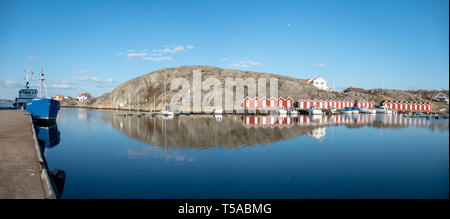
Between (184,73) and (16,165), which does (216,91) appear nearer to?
(184,73)

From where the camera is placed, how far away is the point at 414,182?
15898 mm

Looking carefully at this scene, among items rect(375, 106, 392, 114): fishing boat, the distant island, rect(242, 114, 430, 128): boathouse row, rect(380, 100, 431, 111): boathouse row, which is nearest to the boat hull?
rect(242, 114, 430, 128): boathouse row

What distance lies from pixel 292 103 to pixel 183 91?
4963 cm

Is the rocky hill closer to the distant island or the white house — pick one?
the distant island

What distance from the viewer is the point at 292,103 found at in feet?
314

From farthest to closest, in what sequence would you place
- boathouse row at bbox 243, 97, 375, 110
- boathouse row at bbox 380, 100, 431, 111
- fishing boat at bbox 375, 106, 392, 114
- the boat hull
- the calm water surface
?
boathouse row at bbox 380, 100, 431, 111 < fishing boat at bbox 375, 106, 392, 114 < boathouse row at bbox 243, 97, 375, 110 < the boat hull < the calm water surface

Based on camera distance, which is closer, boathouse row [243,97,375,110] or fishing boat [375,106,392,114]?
boathouse row [243,97,375,110]

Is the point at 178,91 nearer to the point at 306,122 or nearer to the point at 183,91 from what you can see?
the point at 183,91

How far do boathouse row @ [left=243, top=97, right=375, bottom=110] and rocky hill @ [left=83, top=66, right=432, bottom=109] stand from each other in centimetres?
628

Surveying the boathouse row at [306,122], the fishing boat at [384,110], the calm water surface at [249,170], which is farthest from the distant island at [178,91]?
the calm water surface at [249,170]

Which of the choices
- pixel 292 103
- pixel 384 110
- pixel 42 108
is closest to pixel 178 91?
pixel 292 103

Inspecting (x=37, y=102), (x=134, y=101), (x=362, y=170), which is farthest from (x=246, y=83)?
(x=362, y=170)

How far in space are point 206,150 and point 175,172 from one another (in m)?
7.89

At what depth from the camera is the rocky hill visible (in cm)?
11400
